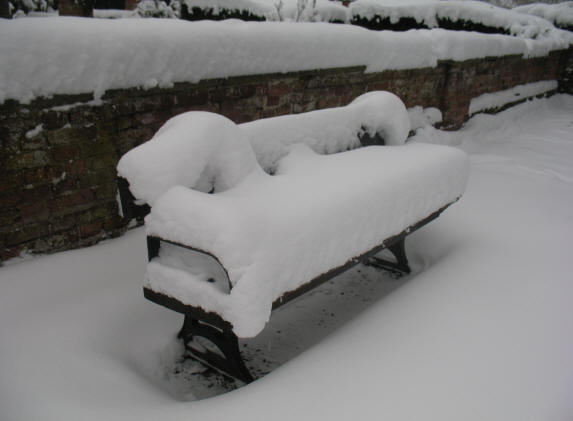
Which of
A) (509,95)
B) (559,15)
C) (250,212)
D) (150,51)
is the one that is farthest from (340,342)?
(559,15)

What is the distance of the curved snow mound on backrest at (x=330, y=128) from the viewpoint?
2.11 meters

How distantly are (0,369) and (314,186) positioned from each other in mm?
1325

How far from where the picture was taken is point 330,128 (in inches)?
96.0

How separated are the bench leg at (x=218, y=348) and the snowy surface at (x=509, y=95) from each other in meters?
5.12

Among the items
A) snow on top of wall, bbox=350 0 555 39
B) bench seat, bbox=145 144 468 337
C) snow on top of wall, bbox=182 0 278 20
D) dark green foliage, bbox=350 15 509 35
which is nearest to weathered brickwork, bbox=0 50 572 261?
bench seat, bbox=145 144 468 337

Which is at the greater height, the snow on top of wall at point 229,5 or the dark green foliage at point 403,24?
the snow on top of wall at point 229,5

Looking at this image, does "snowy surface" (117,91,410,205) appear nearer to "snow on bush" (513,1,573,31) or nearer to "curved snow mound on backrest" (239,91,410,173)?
"curved snow mound on backrest" (239,91,410,173)

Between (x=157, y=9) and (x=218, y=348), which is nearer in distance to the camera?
(x=218, y=348)

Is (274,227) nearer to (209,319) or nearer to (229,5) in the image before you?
(209,319)

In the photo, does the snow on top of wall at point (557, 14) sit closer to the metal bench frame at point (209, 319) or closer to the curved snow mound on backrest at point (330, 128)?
the curved snow mound on backrest at point (330, 128)

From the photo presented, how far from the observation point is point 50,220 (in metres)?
2.17

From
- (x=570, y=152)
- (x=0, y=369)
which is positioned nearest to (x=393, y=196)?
(x=0, y=369)

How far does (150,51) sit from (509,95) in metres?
6.09

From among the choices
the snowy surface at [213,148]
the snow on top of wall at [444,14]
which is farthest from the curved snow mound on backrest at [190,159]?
the snow on top of wall at [444,14]
